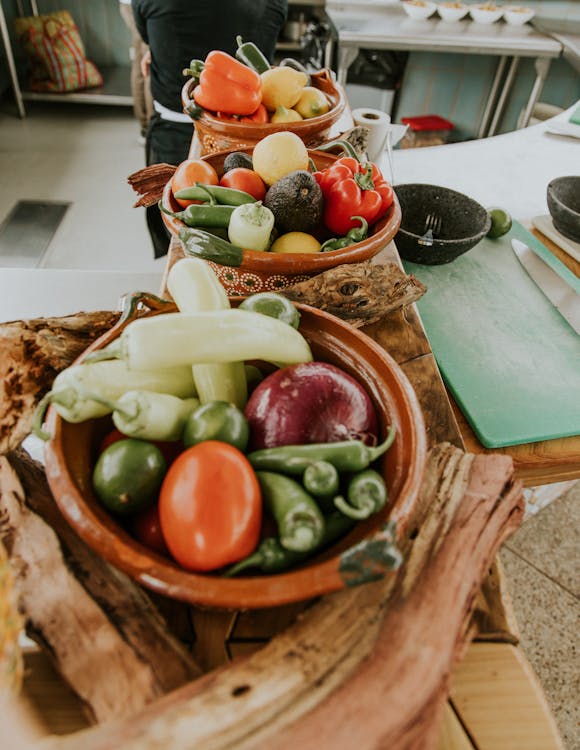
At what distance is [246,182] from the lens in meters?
0.94

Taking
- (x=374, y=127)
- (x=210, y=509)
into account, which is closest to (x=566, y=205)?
(x=374, y=127)

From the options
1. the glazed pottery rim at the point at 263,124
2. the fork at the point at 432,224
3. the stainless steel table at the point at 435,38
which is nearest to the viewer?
the glazed pottery rim at the point at 263,124

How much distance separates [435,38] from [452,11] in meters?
0.69

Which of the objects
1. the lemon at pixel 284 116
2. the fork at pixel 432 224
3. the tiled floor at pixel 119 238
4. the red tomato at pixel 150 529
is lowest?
the tiled floor at pixel 119 238

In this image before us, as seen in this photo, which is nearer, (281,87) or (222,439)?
(222,439)

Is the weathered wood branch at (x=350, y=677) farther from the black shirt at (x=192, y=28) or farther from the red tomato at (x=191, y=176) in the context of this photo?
the black shirt at (x=192, y=28)

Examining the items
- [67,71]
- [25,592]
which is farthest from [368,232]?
[67,71]

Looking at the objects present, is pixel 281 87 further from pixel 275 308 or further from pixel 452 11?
pixel 452 11

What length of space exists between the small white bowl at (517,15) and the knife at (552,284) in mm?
3881

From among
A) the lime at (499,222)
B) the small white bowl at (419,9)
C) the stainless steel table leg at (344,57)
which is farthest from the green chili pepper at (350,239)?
the small white bowl at (419,9)

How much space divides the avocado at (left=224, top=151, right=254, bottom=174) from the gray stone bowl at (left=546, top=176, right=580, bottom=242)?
0.83 metres

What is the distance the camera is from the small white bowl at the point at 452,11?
4.05 m

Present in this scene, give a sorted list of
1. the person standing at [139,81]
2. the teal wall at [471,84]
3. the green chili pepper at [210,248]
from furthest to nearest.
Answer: the teal wall at [471,84], the person standing at [139,81], the green chili pepper at [210,248]

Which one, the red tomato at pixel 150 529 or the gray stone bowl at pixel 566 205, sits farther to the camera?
the gray stone bowl at pixel 566 205
